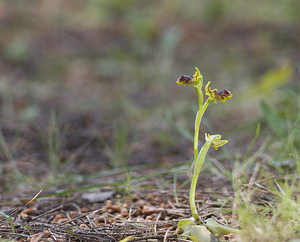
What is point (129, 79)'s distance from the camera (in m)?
4.21

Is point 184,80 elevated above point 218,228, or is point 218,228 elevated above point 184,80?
point 184,80

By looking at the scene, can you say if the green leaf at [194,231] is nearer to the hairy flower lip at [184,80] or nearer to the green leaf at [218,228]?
the green leaf at [218,228]

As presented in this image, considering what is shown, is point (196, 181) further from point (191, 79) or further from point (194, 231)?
point (191, 79)

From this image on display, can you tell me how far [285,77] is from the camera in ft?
9.87

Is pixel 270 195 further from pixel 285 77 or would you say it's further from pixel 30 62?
pixel 30 62

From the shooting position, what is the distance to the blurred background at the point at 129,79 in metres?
2.09

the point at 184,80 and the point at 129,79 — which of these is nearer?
the point at 184,80

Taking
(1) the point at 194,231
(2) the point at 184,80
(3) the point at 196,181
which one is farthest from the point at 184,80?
(1) the point at 194,231

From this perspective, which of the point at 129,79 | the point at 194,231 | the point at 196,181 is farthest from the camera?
the point at 129,79

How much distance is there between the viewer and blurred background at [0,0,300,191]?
2.09m

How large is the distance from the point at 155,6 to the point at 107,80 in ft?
8.49

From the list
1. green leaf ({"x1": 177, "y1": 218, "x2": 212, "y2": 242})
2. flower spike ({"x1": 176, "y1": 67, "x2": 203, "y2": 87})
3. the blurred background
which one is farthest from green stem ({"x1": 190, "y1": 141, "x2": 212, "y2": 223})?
the blurred background

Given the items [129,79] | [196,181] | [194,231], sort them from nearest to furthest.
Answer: [194,231] → [196,181] → [129,79]

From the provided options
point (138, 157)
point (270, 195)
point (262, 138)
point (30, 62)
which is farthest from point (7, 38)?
point (270, 195)
